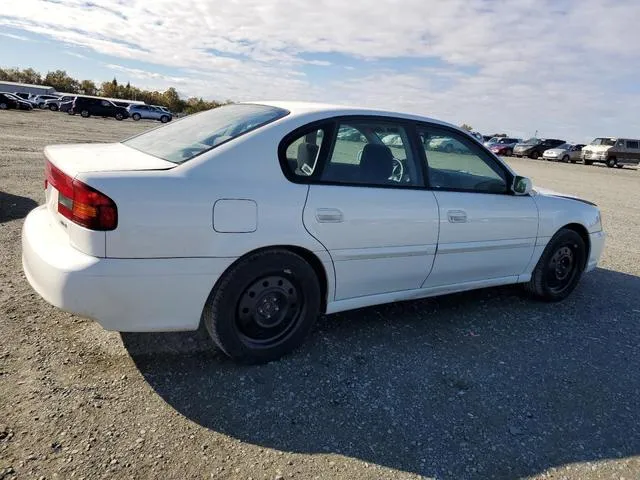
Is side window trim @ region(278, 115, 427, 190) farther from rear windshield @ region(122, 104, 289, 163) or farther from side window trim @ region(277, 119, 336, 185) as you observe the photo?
rear windshield @ region(122, 104, 289, 163)

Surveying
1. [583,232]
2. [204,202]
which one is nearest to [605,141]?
[583,232]

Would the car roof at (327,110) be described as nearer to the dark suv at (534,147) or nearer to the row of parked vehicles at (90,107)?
the dark suv at (534,147)

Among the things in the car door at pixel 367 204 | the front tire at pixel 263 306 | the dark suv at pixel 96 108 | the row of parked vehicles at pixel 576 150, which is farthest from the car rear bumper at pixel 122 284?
the dark suv at pixel 96 108

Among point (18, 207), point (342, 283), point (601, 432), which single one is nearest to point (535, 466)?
point (601, 432)

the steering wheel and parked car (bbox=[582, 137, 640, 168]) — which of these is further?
parked car (bbox=[582, 137, 640, 168])

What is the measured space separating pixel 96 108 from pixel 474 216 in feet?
155

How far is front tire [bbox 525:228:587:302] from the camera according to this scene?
4.58m

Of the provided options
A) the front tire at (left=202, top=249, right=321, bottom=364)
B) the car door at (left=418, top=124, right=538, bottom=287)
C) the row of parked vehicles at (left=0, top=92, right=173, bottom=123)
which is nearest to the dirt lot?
the front tire at (left=202, top=249, right=321, bottom=364)

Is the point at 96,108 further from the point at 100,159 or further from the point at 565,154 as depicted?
the point at 100,159

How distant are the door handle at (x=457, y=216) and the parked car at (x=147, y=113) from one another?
4896cm

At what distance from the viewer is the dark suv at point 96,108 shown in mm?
43500

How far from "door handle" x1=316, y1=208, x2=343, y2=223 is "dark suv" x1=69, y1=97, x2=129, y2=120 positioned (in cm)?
4675

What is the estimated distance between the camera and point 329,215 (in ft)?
10.1

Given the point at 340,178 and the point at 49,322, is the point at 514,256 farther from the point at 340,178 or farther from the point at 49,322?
the point at 49,322
